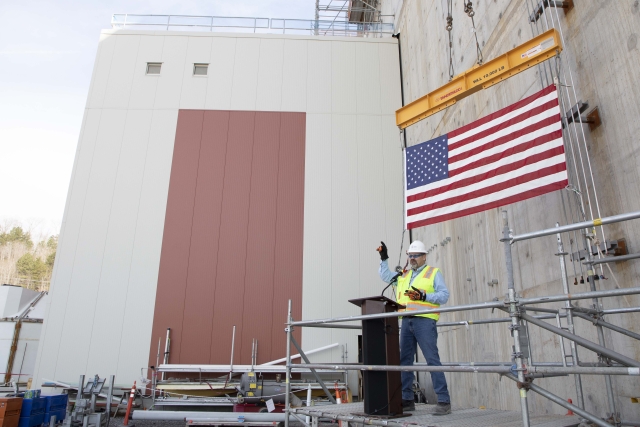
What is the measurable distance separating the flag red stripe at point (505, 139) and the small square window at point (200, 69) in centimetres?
1124

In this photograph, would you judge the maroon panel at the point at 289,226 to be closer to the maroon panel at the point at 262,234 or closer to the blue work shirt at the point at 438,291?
the maroon panel at the point at 262,234

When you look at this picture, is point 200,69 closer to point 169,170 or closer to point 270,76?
point 270,76

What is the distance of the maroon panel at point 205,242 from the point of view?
43.6 feet

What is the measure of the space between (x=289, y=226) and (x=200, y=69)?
655 centimetres

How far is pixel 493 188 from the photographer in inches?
260

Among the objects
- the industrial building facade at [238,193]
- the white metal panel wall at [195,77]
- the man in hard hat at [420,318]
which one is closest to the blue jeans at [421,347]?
the man in hard hat at [420,318]

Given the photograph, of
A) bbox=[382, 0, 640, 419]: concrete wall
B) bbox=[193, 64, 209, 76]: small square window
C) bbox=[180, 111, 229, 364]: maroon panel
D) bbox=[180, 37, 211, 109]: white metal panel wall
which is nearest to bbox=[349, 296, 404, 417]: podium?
bbox=[382, 0, 640, 419]: concrete wall

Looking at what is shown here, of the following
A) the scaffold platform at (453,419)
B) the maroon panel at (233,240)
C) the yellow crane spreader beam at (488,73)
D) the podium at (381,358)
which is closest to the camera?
A: the scaffold platform at (453,419)

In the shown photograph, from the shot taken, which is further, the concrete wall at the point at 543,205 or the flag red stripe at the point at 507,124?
the flag red stripe at the point at 507,124

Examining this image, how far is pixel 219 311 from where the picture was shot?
13.5m

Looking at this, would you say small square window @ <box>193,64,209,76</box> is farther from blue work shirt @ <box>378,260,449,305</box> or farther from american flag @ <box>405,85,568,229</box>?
blue work shirt @ <box>378,260,449,305</box>

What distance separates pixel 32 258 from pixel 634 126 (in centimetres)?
5683

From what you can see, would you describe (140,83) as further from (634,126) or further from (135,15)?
(634,126)

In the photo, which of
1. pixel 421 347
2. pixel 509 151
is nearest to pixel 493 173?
pixel 509 151
